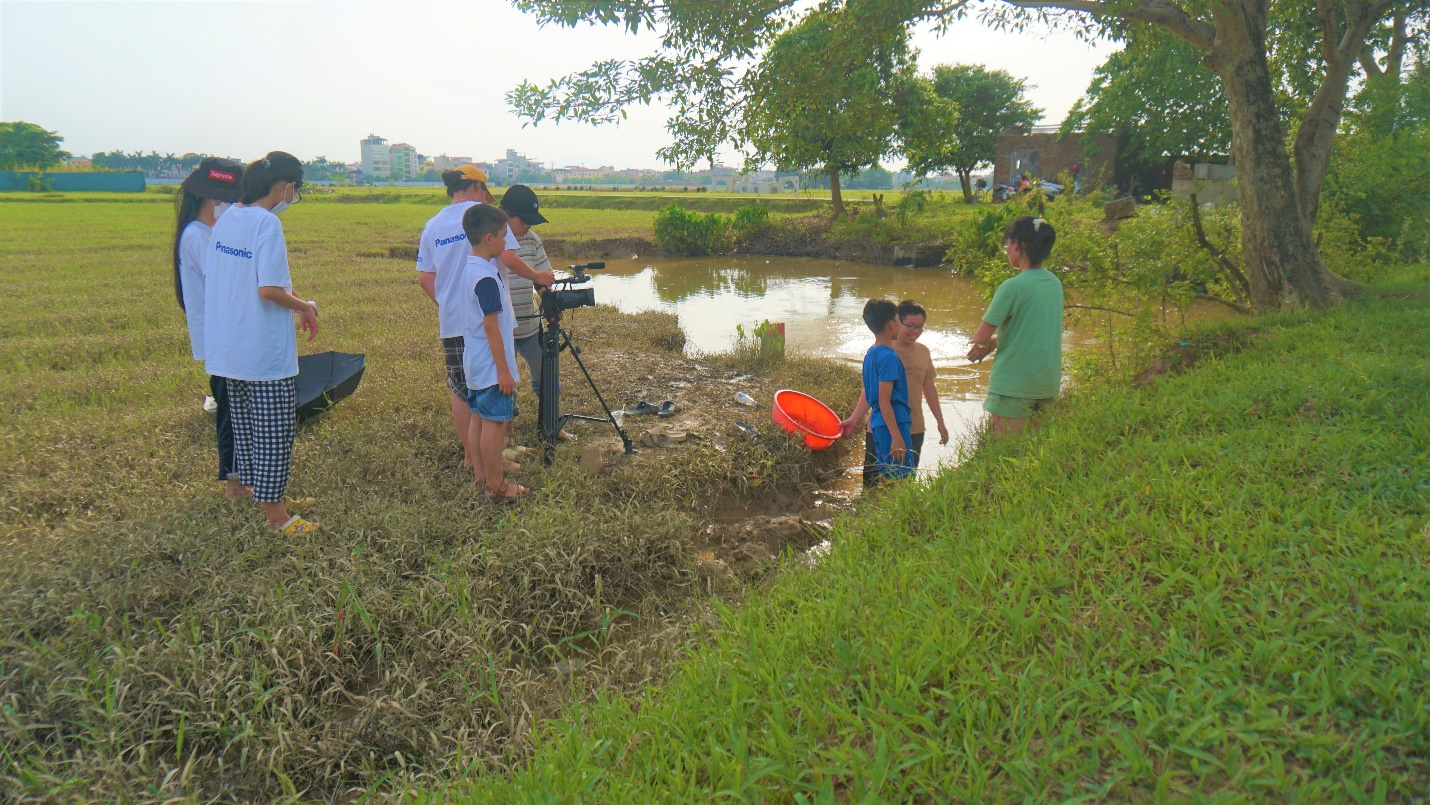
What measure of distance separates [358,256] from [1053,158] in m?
27.7

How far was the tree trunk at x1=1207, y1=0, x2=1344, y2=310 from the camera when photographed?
20.5ft

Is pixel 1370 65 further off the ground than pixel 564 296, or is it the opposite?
pixel 1370 65

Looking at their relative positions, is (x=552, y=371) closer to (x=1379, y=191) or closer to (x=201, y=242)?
(x=201, y=242)

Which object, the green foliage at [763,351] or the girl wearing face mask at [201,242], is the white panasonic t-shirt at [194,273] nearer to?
the girl wearing face mask at [201,242]

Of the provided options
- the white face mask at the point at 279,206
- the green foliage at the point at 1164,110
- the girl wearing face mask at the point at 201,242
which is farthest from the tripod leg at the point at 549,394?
the green foliage at the point at 1164,110

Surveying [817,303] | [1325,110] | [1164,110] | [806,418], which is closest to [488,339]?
[806,418]

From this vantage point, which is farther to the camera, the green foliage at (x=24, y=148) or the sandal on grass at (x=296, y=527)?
the green foliage at (x=24, y=148)

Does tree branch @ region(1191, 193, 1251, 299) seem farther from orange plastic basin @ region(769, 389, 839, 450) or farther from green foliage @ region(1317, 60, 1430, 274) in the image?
orange plastic basin @ region(769, 389, 839, 450)

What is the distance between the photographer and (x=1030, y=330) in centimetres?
385

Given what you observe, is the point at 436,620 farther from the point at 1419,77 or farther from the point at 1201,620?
the point at 1419,77

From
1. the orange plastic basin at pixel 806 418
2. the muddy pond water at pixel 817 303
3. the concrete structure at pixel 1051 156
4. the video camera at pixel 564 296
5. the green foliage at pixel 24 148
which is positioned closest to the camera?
the video camera at pixel 564 296

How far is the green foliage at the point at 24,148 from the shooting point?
77188 mm

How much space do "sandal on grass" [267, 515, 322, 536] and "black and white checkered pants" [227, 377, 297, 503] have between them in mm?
129

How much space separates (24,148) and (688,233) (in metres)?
88.7
